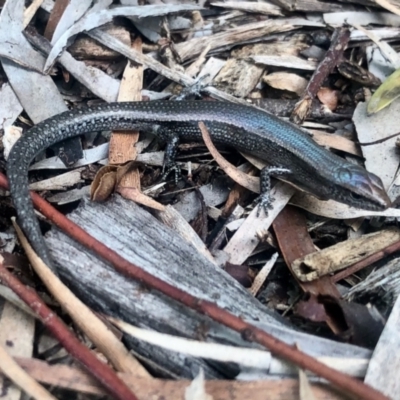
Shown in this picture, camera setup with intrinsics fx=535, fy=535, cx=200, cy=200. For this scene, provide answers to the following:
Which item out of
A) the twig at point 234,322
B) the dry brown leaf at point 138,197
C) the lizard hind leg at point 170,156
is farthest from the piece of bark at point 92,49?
the twig at point 234,322

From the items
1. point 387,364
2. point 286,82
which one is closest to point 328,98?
point 286,82

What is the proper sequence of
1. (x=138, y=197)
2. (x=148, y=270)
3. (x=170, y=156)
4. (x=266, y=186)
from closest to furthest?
(x=148, y=270)
(x=138, y=197)
(x=266, y=186)
(x=170, y=156)

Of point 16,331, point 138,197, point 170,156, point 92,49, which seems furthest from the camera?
point 92,49

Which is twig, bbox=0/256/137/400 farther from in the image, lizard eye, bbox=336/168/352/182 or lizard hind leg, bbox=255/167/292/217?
lizard eye, bbox=336/168/352/182

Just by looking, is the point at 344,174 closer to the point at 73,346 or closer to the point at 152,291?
the point at 152,291

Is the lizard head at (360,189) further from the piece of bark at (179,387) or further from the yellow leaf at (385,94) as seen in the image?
the piece of bark at (179,387)

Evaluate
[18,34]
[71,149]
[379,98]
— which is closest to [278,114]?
[379,98]

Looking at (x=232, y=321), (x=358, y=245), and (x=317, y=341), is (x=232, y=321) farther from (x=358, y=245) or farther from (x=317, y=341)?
(x=358, y=245)
